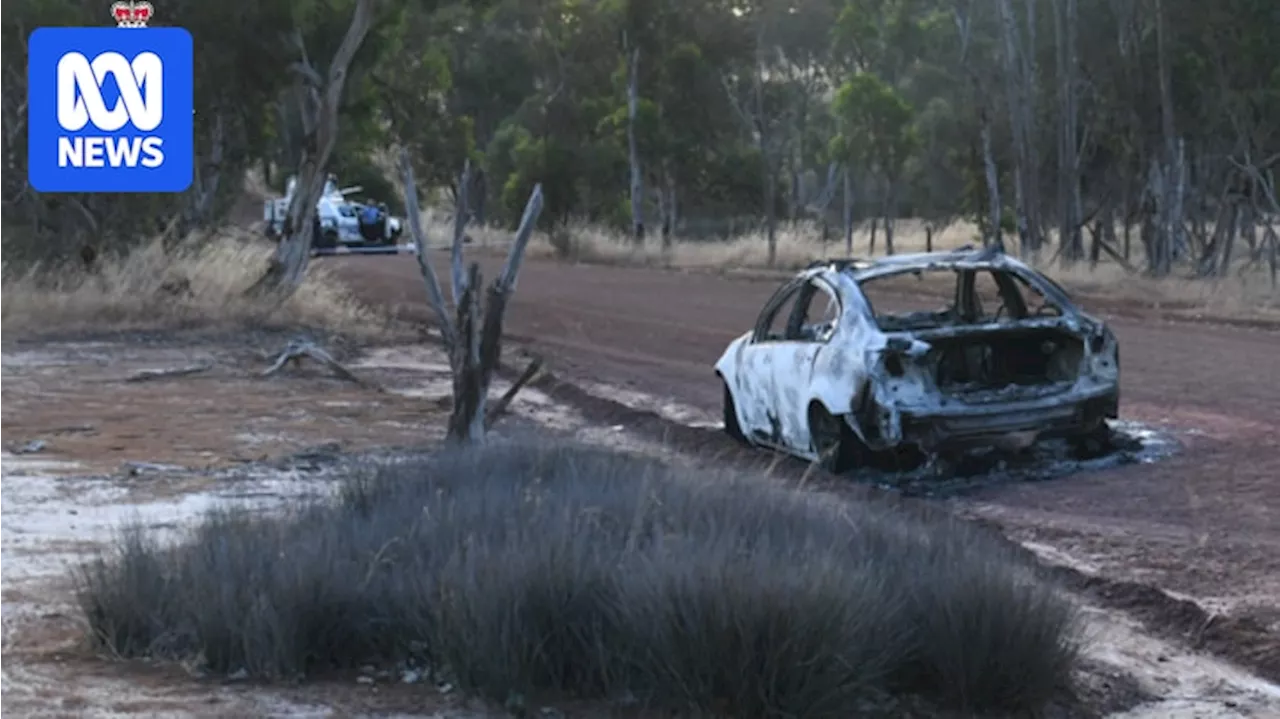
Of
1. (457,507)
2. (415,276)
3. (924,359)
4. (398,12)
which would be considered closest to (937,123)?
(415,276)

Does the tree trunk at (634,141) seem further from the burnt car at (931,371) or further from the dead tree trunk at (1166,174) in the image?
the burnt car at (931,371)

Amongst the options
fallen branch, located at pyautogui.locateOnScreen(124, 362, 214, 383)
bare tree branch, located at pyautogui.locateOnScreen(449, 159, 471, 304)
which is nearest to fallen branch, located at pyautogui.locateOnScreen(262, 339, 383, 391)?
fallen branch, located at pyautogui.locateOnScreen(124, 362, 214, 383)

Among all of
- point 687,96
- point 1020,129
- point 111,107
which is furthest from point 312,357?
point 687,96

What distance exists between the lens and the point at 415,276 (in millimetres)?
45594

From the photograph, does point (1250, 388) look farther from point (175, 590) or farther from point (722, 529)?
point (175, 590)

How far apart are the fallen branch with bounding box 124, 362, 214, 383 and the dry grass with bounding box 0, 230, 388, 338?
4806 mm

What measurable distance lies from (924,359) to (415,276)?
32.8 metres

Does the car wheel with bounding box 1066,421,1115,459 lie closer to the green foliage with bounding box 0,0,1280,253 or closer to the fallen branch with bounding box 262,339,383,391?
the fallen branch with bounding box 262,339,383,391

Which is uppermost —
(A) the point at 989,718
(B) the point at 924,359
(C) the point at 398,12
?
(C) the point at 398,12

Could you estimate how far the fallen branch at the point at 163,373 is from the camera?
21870 mm

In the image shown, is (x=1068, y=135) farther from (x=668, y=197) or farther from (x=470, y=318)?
(x=470, y=318)

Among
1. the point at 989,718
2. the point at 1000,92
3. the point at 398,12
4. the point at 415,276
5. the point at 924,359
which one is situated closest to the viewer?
the point at 989,718

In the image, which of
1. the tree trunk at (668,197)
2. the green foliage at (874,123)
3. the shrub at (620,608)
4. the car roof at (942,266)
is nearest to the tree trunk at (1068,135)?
the green foliage at (874,123)

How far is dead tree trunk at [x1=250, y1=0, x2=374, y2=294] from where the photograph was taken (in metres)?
29.7
